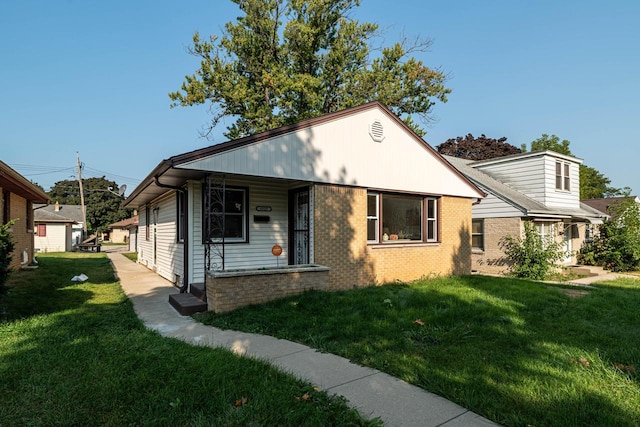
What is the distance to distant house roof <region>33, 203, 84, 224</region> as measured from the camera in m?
30.2

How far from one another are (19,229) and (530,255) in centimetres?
1952

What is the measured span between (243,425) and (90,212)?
62.5 meters

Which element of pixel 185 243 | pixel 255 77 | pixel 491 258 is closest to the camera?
pixel 185 243

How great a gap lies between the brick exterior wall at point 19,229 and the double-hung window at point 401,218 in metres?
11.8

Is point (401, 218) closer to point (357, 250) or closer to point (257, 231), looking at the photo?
point (357, 250)

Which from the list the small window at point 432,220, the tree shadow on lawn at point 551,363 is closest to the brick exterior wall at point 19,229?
the small window at point 432,220

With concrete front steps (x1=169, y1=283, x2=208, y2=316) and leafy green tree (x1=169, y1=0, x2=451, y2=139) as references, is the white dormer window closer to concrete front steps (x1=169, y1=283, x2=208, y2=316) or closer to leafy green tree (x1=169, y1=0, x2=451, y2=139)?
leafy green tree (x1=169, y1=0, x2=451, y2=139)

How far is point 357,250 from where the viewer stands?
30.3 ft

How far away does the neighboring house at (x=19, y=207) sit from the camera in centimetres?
1015

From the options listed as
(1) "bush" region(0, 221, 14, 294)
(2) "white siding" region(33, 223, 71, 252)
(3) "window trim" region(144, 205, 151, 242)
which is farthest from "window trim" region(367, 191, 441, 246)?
(2) "white siding" region(33, 223, 71, 252)

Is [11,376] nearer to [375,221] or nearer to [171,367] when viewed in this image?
[171,367]

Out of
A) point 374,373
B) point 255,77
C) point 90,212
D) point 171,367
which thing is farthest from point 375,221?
point 90,212

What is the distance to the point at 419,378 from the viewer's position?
374 cm

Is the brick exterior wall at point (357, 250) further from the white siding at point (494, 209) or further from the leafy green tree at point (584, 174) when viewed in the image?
the leafy green tree at point (584, 174)
